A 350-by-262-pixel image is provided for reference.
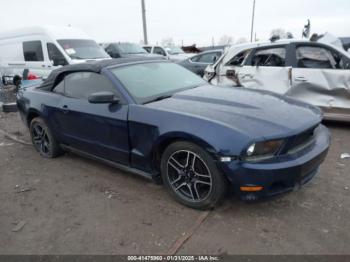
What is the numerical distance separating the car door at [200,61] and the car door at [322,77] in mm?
4786

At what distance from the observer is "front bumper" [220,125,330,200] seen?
2.72 metres

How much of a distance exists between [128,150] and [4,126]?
5.00 meters

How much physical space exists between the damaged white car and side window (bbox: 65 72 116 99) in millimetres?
3306

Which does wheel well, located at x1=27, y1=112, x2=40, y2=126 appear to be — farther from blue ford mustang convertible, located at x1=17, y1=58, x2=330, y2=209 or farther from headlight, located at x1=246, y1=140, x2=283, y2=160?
headlight, located at x1=246, y1=140, x2=283, y2=160

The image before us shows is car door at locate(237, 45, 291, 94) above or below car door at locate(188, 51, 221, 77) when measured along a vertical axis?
above

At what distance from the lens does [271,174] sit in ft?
8.91

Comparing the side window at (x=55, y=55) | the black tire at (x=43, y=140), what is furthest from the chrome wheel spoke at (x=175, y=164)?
the side window at (x=55, y=55)

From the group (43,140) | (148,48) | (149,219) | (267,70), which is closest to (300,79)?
(267,70)

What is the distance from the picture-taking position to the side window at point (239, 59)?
6.38m

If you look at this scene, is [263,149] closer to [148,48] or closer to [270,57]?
[270,57]

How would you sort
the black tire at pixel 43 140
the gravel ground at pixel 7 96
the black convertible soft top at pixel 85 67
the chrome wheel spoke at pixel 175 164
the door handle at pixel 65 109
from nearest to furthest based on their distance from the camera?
the chrome wheel spoke at pixel 175 164
the black convertible soft top at pixel 85 67
the door handle at pixel 65 109
the black tire at pixel 43 140
the gravel ground at pixel 7 96

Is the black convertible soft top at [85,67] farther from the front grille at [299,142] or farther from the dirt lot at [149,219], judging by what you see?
the front grille at [299,142]

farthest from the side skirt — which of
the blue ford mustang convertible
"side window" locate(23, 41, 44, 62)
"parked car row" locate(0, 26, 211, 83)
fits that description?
"side window" locate(23, 41, 44, 62)

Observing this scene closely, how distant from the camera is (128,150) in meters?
3.58
